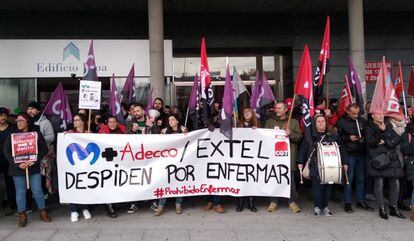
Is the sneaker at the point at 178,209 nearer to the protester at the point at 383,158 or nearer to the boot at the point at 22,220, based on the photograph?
the boot at the point at 22,220

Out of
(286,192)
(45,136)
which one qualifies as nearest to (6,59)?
(45,136)

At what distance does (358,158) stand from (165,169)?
3.15m

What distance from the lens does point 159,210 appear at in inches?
293

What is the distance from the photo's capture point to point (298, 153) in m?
7.60

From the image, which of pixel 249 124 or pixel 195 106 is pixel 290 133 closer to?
pixel 249 124

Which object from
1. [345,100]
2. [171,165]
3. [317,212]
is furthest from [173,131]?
[345,100]

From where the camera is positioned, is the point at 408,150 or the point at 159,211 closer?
the point at 408,150

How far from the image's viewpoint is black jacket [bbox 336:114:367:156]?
24.7 feet

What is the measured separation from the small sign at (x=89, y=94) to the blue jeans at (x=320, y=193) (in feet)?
12.1

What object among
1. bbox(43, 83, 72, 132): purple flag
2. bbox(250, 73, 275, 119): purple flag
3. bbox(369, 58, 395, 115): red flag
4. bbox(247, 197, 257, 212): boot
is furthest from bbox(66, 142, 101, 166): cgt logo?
bbox(369, 58, 395, 115): red flag

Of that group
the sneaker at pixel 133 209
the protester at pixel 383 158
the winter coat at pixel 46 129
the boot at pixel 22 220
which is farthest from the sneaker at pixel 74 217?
the protester at pixel 383 158

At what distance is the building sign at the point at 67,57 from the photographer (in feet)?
36.6

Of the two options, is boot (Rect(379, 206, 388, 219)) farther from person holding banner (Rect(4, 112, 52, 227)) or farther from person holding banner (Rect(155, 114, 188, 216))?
person holding banner (Rect(4, 112, 52, 227))

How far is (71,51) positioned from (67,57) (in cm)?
18
